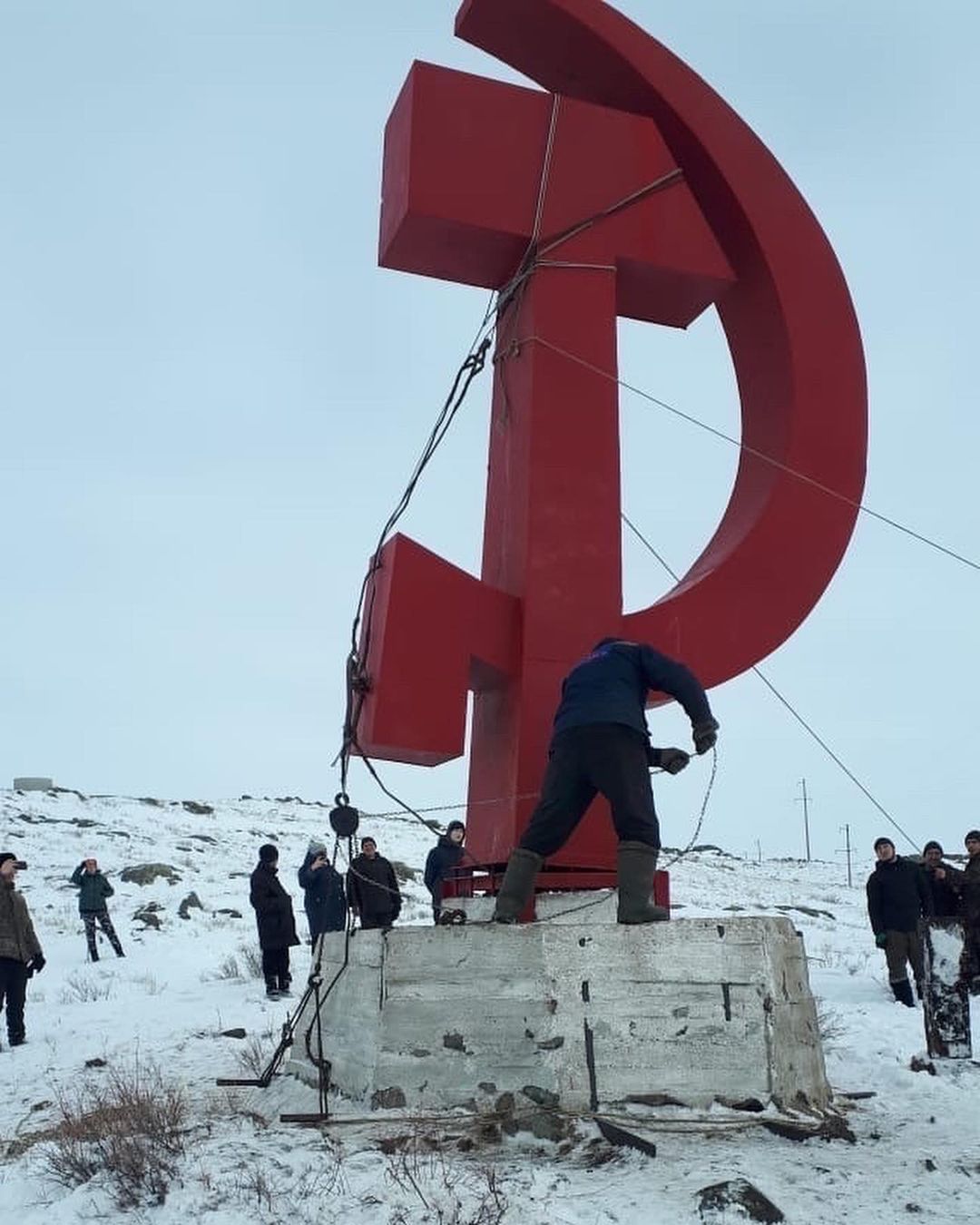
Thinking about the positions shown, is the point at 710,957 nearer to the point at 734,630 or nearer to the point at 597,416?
the point at 734,630

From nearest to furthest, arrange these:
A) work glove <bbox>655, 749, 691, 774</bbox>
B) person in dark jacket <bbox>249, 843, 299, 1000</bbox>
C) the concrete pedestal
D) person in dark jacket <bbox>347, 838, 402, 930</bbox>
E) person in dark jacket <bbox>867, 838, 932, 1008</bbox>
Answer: the concrete pedestal
work glove <bbox>655, 749, 691, 774</bbox>
person in dark jacket <bbox>867, 838, 932, 1008</bbox>
person in dark jacket <bbox>347, 838, 402, 930</bbox>
person in dark jacket <bbox>249, 843, 299, 1000</bbox>

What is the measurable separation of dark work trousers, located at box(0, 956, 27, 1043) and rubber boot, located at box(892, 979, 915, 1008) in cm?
678

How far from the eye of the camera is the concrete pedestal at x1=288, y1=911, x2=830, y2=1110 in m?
5.25

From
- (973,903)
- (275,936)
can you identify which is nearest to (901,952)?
(973,903)

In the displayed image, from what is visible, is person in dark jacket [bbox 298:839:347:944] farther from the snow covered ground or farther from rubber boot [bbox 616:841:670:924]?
rubber boot [bbox 616:841:670:924]

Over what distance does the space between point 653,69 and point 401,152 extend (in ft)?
4.97

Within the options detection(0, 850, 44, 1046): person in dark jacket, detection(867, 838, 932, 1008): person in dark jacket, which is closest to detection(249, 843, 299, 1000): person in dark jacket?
detection(0, 850, 44, 1046): person in dark jacket

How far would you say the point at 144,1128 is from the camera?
5031 millimetres

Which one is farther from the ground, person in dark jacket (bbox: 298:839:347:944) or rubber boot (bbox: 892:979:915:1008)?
person in dark jacket (bbox: 298:839:347:944)

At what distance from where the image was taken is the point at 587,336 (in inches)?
284

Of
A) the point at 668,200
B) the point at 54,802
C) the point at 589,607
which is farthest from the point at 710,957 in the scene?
the point at 54,802

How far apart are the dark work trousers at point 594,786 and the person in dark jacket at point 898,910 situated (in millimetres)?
5248

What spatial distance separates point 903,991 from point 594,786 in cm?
562

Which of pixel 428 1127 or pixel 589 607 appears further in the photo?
pixel 589 607
